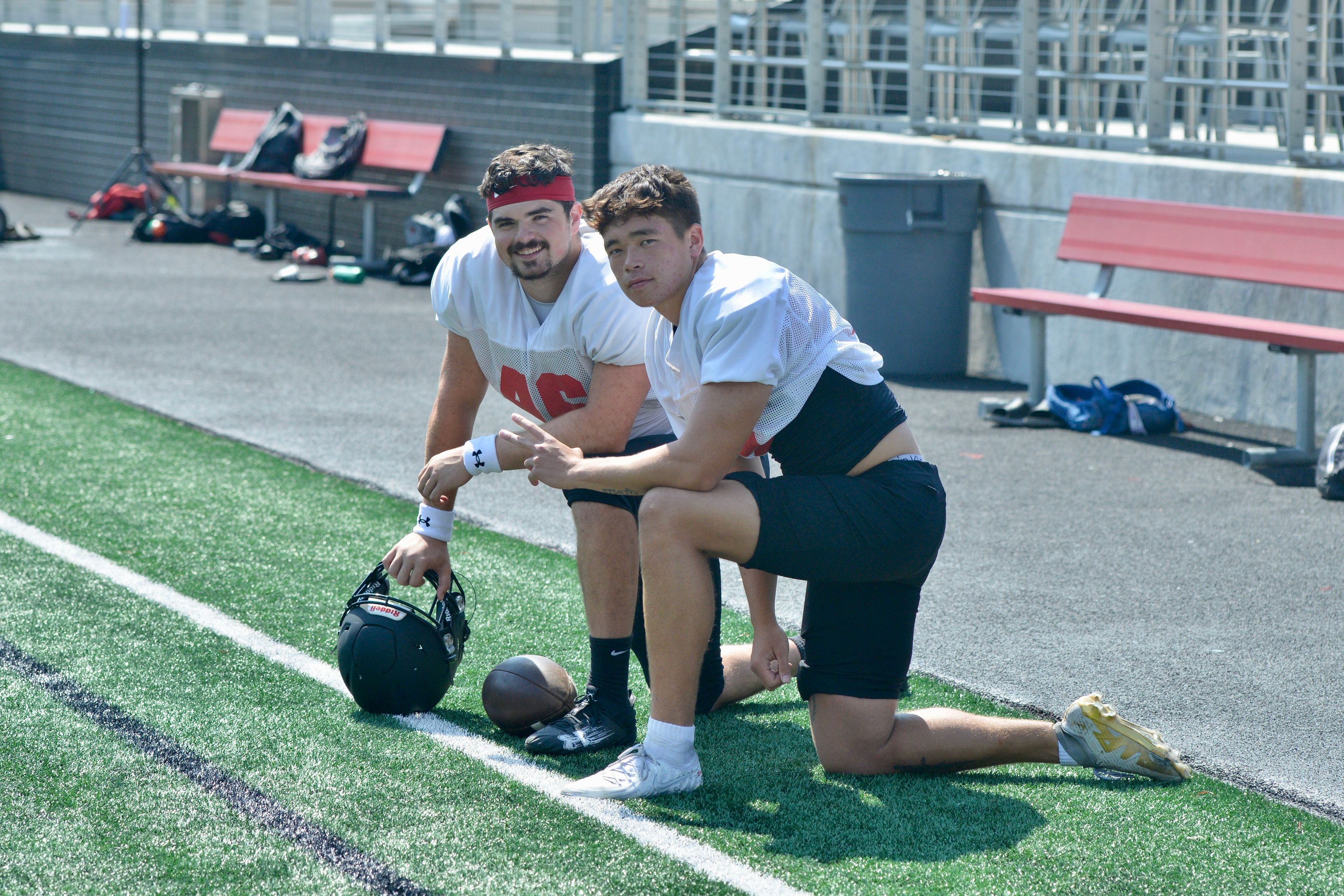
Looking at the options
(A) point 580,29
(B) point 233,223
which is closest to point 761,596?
(A) point 580,29

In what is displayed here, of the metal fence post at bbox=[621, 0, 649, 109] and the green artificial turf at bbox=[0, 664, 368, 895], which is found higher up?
the metal fence post at bbox=[621, 0, 649, 109]

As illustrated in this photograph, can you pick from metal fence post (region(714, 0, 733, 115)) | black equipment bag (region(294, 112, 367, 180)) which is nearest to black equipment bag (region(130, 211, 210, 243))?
black equipment bag (region(294, 112, 367, 180))

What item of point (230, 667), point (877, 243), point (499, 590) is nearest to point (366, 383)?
point (877, 243)

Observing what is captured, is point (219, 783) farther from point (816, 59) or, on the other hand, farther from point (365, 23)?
point (365, 23)

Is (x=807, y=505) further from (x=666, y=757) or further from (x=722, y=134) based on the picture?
(x=722, y=134)

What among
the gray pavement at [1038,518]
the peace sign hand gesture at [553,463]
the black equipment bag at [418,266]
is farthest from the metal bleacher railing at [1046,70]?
the peace sign hand gesture at [553,463]

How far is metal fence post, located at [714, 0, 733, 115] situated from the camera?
43.3ft

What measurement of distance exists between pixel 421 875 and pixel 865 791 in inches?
45.1

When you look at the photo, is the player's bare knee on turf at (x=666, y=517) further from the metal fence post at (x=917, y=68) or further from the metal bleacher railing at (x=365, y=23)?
the metal bleacher railing at (x=365, y=23)

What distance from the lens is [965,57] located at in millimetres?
11594

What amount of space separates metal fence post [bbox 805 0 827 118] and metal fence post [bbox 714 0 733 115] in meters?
1.03

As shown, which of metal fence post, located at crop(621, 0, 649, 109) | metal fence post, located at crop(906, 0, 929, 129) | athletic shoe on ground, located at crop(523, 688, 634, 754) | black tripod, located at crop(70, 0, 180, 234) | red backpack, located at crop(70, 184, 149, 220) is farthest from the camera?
red backpack, located at crop(70, 184, 149, 220)

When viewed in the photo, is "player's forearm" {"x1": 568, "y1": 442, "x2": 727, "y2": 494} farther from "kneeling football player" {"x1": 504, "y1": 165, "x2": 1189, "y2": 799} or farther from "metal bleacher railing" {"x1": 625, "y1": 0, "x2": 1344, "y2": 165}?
"metal bleacher railing" {"x1": 625, "y1": 0, "x2": 1344, "y2": 165}

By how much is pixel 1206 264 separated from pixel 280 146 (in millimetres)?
11808
